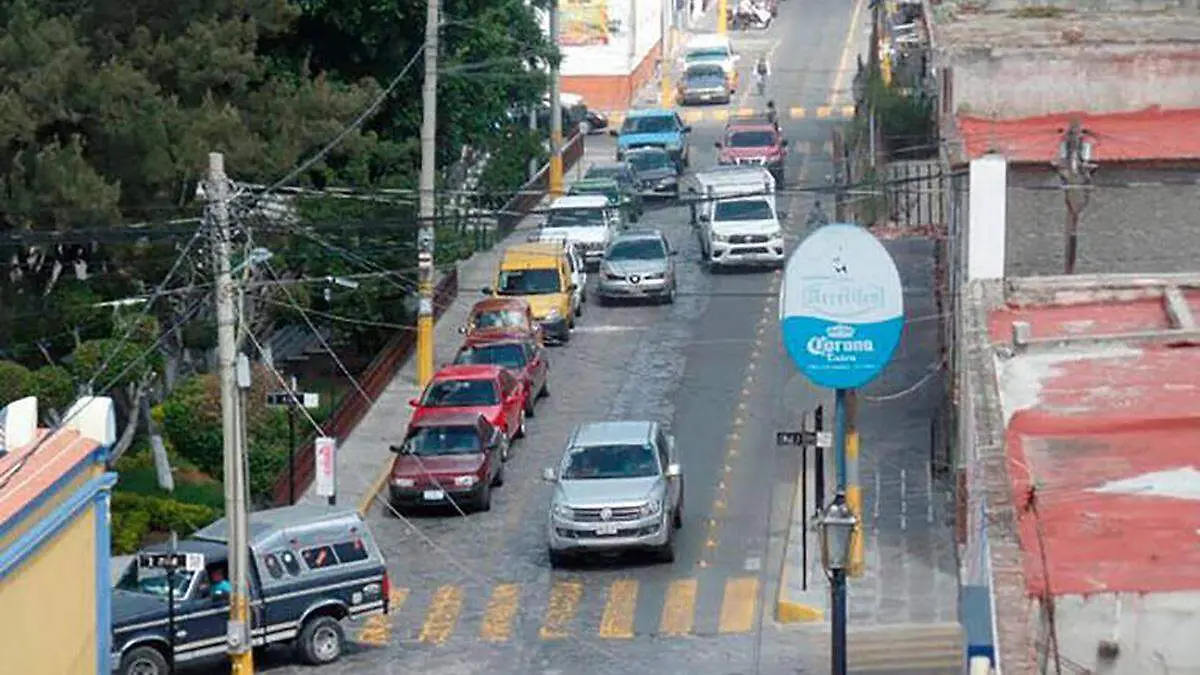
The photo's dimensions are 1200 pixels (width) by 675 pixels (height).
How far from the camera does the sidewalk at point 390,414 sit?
43.4 metres

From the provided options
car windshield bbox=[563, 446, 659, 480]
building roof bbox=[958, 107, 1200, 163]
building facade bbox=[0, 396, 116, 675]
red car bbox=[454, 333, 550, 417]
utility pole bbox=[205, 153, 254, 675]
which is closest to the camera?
building facade bbox=[0, 396, 116, 675]

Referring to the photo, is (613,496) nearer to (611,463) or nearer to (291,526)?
(611,463)

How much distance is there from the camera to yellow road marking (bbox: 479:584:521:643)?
1396 inches

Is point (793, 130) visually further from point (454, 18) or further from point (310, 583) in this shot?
point (310, 583)

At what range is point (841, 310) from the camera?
28.8 m

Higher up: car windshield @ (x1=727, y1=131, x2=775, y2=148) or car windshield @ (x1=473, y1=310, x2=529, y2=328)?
car windshield @ (x1=727, y1=131, x2=775, y2=148)

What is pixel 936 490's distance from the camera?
1641 inches

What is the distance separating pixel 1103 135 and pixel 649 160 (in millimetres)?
31676

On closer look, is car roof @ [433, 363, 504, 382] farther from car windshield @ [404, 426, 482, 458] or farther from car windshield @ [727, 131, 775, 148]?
car windshield @ [727, 131, 775, 148]

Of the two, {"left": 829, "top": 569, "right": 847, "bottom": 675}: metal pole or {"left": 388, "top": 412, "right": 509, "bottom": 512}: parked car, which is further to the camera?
{"left": 388, "top": 412, "right": 509, "bottom": 512}: parked car

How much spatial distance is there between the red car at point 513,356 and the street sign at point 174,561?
1362cm

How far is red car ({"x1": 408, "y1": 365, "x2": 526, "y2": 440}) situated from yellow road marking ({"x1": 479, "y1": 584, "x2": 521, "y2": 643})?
5.70 metres

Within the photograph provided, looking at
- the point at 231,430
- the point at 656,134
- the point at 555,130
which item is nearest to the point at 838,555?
the point at 231,430

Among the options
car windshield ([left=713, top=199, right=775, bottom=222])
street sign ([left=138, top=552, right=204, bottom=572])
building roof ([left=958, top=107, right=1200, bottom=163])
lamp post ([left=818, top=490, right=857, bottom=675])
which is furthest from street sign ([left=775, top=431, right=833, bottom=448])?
car windshield ([left=713, top=199, right=775, bottom=222])
